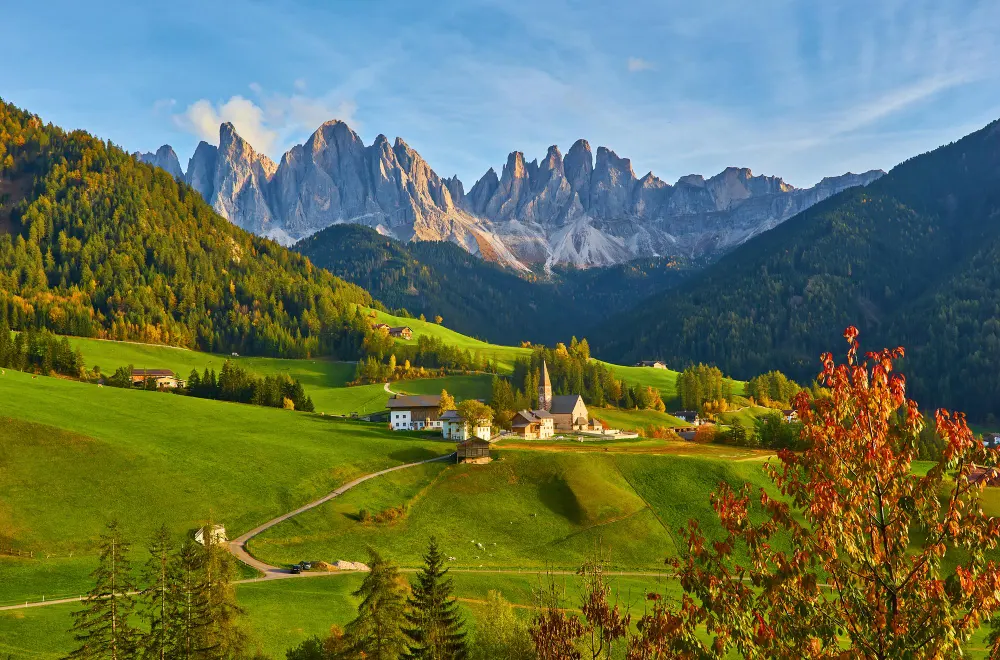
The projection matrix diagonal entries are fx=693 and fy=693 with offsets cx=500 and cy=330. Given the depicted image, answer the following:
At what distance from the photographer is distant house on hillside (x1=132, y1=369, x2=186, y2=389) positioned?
159625 millimetres

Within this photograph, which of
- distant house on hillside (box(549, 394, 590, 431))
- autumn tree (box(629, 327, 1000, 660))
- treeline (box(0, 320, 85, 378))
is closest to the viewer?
autumn tree (box(629, 327, 1000, 660))

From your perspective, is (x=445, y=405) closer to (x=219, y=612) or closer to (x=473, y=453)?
(x=473, y=453)

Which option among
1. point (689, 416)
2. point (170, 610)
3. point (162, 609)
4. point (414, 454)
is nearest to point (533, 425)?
point (414, 454)

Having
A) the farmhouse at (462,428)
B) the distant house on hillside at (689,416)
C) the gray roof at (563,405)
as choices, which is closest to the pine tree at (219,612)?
the farmhouse at (462,428)

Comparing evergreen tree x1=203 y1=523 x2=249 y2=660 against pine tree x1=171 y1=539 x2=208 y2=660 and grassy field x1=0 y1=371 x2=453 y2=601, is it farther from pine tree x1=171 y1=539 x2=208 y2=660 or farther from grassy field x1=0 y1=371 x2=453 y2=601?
grassy field x1=0 y1=371 x2=453 y2=601

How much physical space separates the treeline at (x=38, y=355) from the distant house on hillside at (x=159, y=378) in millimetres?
13934

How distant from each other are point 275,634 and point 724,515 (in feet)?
150

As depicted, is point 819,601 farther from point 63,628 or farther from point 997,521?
point 63,628

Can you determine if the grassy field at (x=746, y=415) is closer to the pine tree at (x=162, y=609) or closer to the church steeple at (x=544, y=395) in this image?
the church steeple at (x=544, y=395)

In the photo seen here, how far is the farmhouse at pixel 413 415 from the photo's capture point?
5443 inches

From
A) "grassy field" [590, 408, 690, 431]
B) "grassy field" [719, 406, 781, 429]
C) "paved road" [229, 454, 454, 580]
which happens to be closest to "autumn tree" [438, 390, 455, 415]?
"paved road" [229, 454, 454, 580]

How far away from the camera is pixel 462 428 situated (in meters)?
124

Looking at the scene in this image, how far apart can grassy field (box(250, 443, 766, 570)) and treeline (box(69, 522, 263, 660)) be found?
33657 millimetres

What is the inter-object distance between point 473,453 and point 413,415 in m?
35.5
